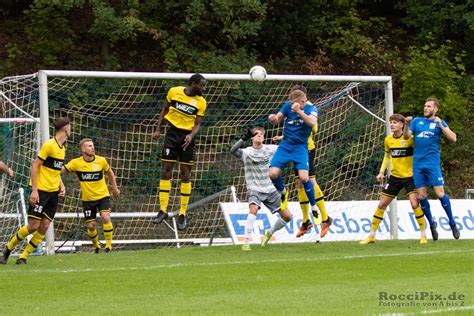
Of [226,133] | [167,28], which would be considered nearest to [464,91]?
[167,28]

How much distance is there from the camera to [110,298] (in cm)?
969

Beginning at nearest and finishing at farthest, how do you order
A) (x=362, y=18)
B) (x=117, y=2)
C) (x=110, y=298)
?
(x=110, y=298), (x=117, y=2), (x=362, y=18)

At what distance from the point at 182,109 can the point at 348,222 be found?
582cm

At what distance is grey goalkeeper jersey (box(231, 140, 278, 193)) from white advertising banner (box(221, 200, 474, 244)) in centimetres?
251

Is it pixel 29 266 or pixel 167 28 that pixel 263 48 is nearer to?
pixel 167 28

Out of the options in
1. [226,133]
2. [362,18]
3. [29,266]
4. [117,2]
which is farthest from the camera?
[362,18]

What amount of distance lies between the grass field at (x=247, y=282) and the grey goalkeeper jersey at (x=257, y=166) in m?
1.27

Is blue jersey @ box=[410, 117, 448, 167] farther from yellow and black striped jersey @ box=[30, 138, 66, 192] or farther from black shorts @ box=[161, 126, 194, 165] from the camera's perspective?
yellow and black striped jersey @ box=[30, 138, 66, 192]

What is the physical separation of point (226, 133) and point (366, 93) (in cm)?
313

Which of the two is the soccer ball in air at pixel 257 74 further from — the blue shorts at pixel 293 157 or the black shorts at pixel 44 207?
the black shorts at pixel 44 207

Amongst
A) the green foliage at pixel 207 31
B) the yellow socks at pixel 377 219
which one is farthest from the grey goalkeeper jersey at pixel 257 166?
the green foliage at pixel 207 31

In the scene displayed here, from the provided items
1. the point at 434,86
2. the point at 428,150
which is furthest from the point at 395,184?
the point at 434,86

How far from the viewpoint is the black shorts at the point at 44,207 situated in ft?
43.4

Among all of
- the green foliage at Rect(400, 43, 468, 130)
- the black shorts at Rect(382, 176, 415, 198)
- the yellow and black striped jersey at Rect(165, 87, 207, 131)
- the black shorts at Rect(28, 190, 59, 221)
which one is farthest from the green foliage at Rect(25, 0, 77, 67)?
the black shorts at Rect(28, 190, 59, 221)
